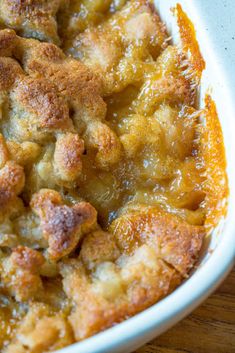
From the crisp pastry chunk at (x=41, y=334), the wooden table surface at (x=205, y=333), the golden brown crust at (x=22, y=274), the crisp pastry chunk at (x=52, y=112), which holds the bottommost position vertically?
the wooden table surface at (x=205, y=333)

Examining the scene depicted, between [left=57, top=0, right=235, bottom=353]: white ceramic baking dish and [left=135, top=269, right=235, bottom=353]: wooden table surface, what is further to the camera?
[left=135, top=269, right=235, bottom=353]: wooden table surface

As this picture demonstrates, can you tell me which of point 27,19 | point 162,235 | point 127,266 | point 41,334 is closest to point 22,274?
point 41,334

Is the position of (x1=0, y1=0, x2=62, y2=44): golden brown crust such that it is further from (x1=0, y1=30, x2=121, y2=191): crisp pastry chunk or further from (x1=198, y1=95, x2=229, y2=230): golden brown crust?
(x1=198, y1=95, x2=229, y2=230): golden brown crust

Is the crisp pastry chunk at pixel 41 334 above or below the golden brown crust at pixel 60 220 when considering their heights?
below

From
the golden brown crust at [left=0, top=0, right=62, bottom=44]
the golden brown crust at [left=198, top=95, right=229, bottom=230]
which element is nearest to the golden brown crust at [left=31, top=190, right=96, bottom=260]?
the golden brown crust at [left=198, top=95, right=229, bottom=230]

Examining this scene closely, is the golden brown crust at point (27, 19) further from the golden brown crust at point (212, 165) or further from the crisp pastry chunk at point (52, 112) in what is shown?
the golden brown crust at point (212, 165)

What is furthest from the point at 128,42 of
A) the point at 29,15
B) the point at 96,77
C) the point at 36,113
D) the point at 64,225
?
the point at 64,225

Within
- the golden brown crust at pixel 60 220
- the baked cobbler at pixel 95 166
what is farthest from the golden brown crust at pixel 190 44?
the golden brown crust at pixel 60 220
